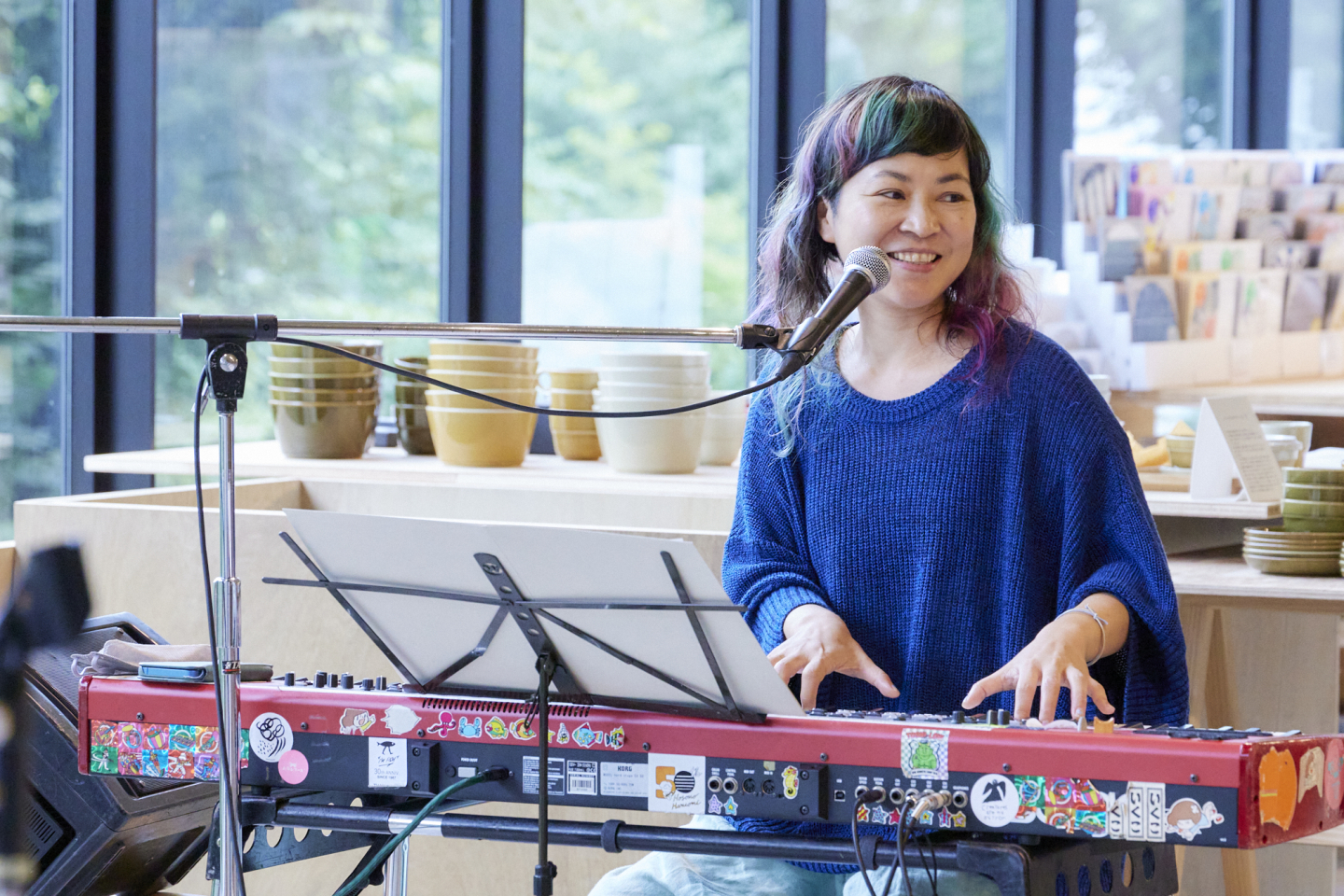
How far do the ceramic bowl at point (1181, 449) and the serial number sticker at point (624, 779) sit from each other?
5.43 feet

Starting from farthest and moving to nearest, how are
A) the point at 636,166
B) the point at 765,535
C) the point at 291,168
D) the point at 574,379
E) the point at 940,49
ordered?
the point at 940,49, the point at 636,166, the point at 291,168, the point at 574,379, the point at 765,535

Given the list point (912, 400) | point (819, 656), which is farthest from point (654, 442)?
point (819, 656)

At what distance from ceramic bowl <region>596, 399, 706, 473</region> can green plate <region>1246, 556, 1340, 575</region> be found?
94cm

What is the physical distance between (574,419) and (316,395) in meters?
0.48

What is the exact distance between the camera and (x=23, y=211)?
2.67 m

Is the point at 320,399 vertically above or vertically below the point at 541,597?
above

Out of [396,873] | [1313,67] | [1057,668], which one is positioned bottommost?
[396,873]

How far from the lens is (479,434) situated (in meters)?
2.71

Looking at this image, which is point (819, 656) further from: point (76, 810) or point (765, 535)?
point (76, 810)

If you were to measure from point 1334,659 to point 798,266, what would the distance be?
1.31 m

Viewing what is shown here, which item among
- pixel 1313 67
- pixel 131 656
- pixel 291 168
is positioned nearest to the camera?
pixel 131 656

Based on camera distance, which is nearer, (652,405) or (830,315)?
(830,315)

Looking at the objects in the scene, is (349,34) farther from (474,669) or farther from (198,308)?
(474,669)

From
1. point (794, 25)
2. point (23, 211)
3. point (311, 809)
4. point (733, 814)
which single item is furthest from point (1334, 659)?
point (23, 211)
